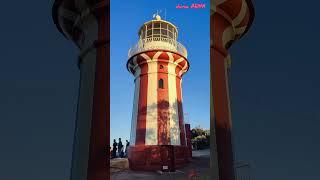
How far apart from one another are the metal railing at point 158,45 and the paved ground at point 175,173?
1927mm

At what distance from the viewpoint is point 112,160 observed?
6000mm

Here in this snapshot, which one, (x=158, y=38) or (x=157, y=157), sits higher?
(x=158, y=38)

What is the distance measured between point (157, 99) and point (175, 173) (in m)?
1.68

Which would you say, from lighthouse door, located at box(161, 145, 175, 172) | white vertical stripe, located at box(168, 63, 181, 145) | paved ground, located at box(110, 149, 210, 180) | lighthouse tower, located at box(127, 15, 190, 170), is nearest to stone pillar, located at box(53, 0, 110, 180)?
paved ground, located at box(110, 149, 210, 180)

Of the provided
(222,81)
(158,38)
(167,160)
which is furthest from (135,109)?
(222,81)

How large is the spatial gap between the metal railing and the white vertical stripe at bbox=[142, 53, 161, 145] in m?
0.33

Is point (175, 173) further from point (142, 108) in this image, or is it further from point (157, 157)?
point (142, 108)

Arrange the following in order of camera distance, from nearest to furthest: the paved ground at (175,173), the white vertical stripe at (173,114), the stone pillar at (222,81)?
the paved ground at (175,173)
the white vertical stripe at (173,114)
the stone pillar at (222,81)

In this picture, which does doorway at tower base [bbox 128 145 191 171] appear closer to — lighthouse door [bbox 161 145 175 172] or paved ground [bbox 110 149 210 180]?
lighthouse door [bbox 161 145 175 172]

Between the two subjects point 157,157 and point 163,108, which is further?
point 163,108

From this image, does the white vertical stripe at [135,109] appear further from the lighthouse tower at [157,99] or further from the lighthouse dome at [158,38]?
the lighthouse dome at [158,38]

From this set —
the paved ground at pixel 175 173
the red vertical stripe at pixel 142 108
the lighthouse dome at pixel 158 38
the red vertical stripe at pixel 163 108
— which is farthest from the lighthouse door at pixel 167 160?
the lighthouse dome at pixel 158 38

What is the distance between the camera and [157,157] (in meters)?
6.10

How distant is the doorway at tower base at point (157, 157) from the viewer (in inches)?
238
